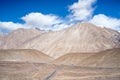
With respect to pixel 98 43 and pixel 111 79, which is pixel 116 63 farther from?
pixel 98 43

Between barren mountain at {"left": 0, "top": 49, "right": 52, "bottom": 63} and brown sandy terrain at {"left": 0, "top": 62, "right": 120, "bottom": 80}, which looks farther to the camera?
barren mountain at {"left": 0, "top": 49, "right": 52, "bottom": 63}

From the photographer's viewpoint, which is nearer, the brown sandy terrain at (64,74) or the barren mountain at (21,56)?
the brown sandy terrain at (64,74)

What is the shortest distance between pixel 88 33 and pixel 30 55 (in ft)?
221

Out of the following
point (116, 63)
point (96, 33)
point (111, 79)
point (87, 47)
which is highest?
point (96, 33)

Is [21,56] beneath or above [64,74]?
above

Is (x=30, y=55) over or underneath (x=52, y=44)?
underneath

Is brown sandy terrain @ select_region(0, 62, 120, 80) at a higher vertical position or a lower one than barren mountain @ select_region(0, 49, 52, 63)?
lower

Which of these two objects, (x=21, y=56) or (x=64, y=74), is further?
(x=21, y=56)

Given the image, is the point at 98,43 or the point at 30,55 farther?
the point at 98,43

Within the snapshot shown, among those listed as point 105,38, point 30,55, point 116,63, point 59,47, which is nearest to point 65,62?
point 30,55

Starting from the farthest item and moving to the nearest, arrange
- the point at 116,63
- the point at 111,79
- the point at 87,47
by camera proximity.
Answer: the point at 87,47 < the point at 116,63 < the point at 111,79

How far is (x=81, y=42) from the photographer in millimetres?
190000

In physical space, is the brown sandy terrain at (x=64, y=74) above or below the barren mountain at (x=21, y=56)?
below

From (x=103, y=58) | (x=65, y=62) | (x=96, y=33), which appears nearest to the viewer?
(x=103, y=58)
